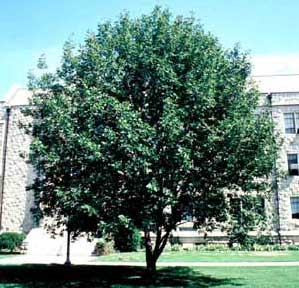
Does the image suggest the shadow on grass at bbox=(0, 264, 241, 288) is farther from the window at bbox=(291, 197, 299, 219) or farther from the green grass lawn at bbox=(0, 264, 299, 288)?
the window at bbox=(291, 197, 299, 219)

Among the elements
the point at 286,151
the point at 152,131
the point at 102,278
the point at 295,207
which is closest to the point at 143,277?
the point at 102,278

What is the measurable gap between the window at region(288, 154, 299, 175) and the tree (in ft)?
67.6

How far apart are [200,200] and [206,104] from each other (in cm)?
312

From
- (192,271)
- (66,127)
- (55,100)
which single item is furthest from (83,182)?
(192,271)

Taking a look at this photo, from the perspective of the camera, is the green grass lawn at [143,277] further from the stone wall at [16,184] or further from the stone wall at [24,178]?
the stone wall at [16,184]

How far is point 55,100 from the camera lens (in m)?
15.0

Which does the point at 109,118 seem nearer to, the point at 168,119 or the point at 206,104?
the point at 168,119

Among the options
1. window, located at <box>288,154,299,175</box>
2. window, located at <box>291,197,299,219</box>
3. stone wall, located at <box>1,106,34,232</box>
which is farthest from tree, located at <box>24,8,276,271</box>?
stone wall, located at <box>1,106,34,232</box>

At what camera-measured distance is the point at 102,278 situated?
1667cm

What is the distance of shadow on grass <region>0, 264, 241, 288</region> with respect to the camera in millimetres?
14961

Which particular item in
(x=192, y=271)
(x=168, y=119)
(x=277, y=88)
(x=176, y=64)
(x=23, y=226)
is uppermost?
(x=277, y=88)

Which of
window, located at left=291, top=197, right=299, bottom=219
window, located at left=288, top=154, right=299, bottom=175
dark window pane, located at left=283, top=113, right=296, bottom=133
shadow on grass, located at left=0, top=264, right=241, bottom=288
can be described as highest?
dark window pane, located at left=283, top=113, right=296, bottom=133

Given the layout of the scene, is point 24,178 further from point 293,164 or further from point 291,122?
point 291,122

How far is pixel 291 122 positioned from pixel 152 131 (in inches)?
977
